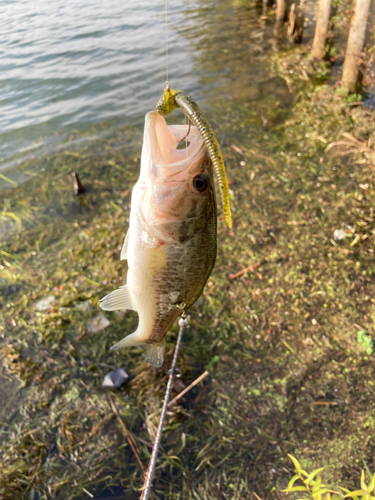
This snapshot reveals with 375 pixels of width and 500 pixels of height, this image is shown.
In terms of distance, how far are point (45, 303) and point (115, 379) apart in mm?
1499

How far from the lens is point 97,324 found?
417cm

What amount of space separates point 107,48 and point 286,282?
34.6 ft

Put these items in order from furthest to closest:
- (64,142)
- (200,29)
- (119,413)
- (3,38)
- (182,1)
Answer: (182,1), (200,29), (3,38), (64,142), (119,413)

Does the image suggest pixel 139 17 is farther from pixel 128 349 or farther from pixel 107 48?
pixel 128 349

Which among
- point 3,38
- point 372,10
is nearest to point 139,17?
point 3,38

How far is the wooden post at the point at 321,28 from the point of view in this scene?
800cm

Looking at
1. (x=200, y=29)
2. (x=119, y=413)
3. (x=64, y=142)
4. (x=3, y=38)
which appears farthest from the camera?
(x=200, y=29)

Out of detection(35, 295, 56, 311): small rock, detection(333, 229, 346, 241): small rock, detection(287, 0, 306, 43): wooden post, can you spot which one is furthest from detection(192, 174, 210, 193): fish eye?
detection(287, 0, 306, 43): wooden post

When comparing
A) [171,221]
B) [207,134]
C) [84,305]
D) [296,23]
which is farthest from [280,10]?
[207,134]

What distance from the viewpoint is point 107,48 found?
11172mm

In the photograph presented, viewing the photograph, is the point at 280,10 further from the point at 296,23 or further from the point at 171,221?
the point at 171,221

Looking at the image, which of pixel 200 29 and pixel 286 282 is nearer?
pixel 286 282

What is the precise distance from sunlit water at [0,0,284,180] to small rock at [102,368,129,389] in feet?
17.4

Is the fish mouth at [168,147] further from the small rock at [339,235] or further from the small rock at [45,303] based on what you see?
the small rock at [339,235]
